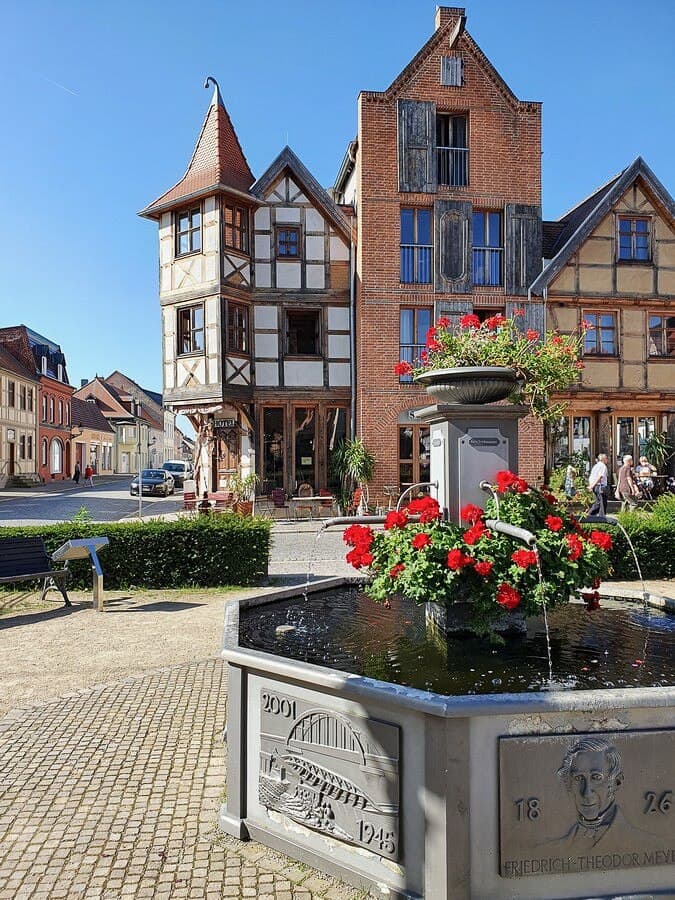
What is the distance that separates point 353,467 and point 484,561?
14.7m

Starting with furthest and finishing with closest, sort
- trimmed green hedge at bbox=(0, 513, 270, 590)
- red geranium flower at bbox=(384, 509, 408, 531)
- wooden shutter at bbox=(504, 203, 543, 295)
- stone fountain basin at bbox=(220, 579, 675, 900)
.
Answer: wooden shutter at bbox=(504, 203, 543, 295) → trimmed green hedge at bbox=(0, 513, 270, 590) → red geranium flower at bbox=(384, 509, 408, 531) → stone fountain basin at bbox=(220, 579, 675, 900)

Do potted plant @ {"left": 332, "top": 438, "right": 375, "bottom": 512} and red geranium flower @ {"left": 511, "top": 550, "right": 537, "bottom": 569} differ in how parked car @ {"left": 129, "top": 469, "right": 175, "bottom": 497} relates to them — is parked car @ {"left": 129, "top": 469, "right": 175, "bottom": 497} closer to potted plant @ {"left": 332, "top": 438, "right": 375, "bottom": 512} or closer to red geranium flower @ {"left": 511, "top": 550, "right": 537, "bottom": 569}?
potted plant @ {"left": 332, "top": 438, "right": 375, "bottom": 512}

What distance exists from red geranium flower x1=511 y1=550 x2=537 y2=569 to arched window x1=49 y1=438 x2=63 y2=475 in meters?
46.7

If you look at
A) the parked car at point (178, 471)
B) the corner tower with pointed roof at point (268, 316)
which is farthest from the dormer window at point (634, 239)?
the parked car at point (178, 471)

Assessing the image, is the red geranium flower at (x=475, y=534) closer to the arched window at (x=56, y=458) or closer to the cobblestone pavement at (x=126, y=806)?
the cobblestone pavement at (x=126, y=806)

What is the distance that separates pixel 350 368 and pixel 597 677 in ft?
54.8

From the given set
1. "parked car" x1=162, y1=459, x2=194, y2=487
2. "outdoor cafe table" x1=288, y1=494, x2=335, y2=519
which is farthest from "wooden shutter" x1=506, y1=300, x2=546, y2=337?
"parked car" x1=162, y1=459, x2=194, y2=487

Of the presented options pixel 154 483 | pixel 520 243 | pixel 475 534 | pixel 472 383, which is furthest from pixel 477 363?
pixel 154 483

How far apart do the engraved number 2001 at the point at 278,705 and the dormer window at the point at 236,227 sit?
17.2m

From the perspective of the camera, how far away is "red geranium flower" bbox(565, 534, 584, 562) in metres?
3.72

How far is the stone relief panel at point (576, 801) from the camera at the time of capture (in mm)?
2785

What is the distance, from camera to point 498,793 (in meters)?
2.78

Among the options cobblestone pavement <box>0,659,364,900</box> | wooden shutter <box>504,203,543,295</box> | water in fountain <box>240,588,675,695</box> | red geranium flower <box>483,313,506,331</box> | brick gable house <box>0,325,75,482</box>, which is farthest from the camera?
brick gable house <box>0,325,75,482</box>

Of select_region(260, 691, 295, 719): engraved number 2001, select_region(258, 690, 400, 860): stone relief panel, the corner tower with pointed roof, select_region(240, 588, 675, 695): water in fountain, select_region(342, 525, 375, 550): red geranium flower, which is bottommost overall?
select_region(258, 690, 400, 860): stone relief panel
